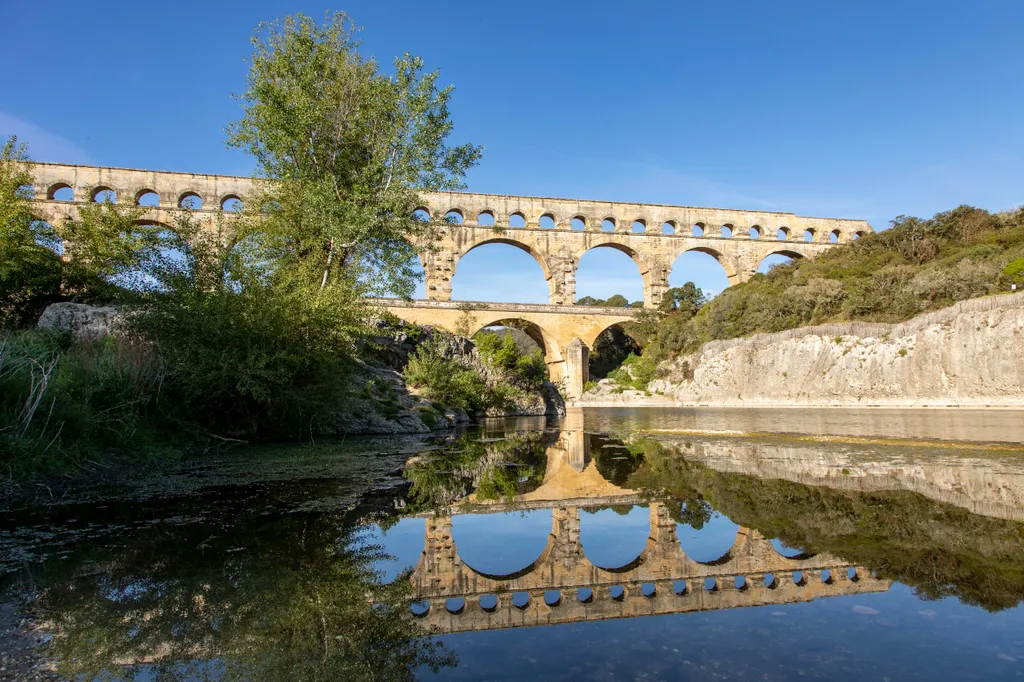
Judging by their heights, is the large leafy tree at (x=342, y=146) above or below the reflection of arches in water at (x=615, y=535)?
above

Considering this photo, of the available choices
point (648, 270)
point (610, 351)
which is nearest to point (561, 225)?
point (648, 270)

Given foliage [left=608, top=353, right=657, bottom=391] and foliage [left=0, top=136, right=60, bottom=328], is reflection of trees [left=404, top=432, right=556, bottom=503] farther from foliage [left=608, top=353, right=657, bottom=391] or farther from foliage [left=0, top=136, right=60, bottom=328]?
foliage [left=608, top=353, right=657, bottom=391]

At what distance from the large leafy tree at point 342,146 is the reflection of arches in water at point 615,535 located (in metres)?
7.52

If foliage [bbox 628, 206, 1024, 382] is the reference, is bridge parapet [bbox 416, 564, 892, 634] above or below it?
below

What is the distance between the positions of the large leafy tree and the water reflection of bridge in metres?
8.19

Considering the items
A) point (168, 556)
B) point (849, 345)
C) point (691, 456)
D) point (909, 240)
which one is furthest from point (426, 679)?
point (909, 240)

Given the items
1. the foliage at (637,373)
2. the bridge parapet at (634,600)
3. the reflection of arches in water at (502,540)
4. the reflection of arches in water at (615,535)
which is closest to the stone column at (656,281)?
the foliage at (637,373)

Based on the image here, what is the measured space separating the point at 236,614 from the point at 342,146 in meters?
10.3

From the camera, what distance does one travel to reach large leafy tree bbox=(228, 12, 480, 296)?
1034 centimetres

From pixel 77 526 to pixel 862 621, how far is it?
127 inches

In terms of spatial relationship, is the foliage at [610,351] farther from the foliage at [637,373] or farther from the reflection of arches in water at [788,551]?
the reflection of arches in water at [788,551]

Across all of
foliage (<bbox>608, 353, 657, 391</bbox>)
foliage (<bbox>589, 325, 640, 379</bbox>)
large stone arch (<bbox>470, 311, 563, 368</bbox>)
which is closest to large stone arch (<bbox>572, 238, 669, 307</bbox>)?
foliage (<bbox>608, 353, 657, 391</bbox>)

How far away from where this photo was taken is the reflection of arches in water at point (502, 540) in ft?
8.23

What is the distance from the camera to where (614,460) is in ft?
19.4
